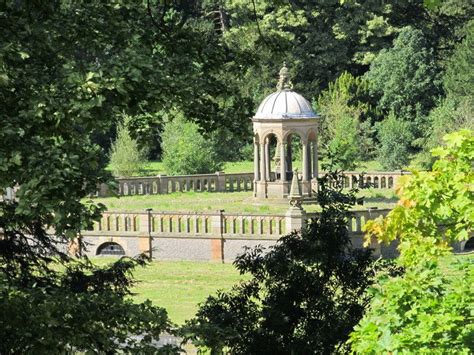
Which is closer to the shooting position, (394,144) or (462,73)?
(394,144)

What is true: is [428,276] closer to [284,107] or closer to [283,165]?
[284,107]

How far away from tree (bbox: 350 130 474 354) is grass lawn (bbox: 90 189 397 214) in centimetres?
2514

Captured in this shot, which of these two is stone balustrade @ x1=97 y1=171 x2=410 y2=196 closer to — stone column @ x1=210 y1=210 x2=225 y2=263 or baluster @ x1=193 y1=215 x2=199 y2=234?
baluster @ x1=193 y1=215 x2=199 y2=234

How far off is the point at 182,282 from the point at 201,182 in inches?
605

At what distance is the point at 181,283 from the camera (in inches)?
1299

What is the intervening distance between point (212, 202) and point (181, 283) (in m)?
11.2

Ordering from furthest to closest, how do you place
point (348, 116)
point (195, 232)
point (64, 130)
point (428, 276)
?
1. point (348, 116)
2. point (195, 232)
3. point (428, 276)
4. point (64, 130)

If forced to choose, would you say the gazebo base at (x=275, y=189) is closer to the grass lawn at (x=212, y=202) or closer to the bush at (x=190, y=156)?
the grass lawn at (x=212, y=202)

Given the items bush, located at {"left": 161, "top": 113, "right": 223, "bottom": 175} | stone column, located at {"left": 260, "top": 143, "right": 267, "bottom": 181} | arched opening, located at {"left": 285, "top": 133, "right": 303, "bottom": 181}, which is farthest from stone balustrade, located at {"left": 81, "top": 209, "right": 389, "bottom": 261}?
bush, located at {"left": 161, "top": 113, "right": 223, "bottom": 175}

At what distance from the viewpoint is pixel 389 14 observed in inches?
2491

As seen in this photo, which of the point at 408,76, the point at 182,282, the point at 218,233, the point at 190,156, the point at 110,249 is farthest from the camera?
the point at 408,76

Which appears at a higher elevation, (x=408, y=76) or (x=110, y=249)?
(x=408, y=76)

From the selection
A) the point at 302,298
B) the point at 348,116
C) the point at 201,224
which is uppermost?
the point at 348,116

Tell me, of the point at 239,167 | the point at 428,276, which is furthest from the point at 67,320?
the point at 239,167
